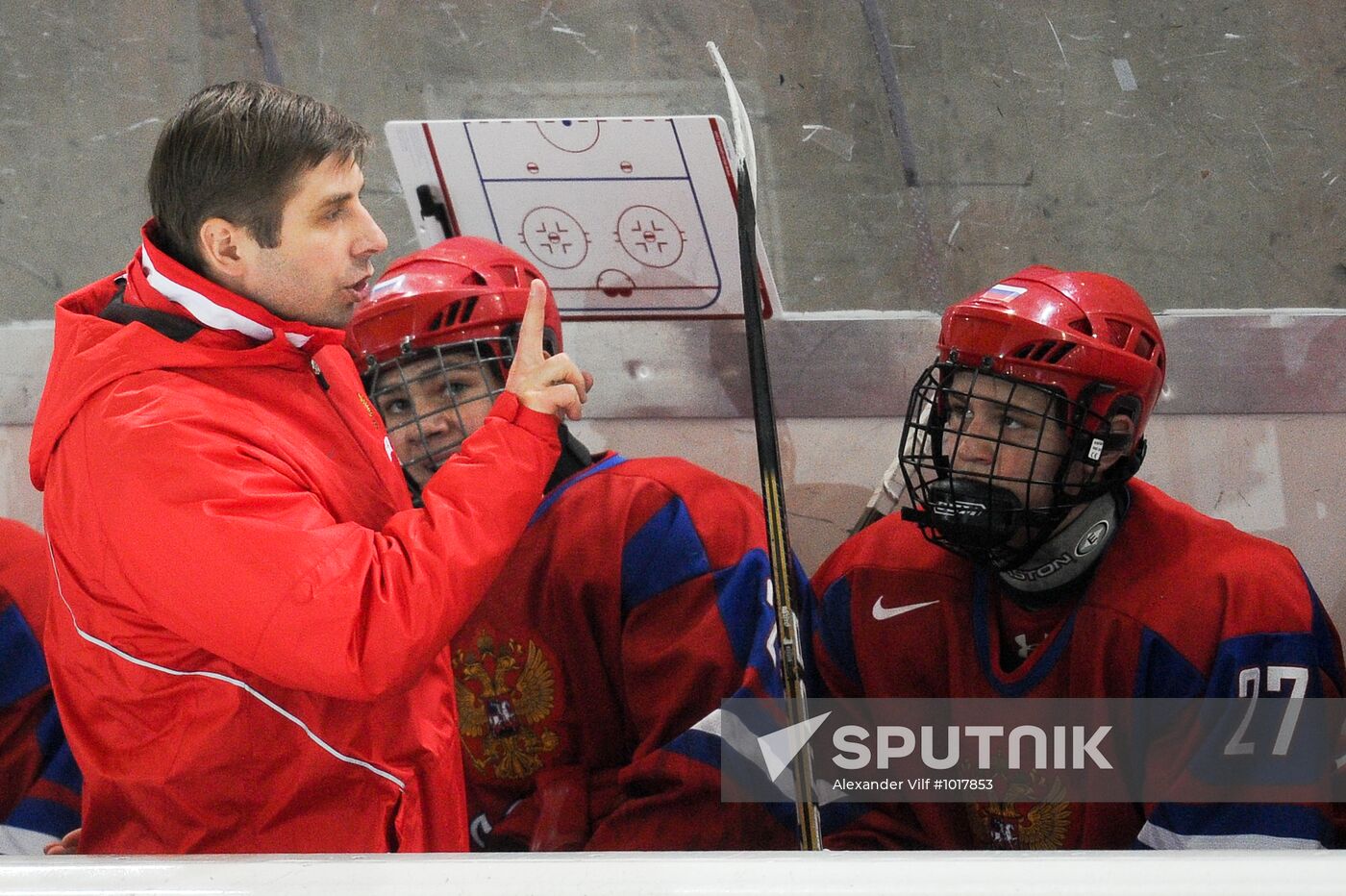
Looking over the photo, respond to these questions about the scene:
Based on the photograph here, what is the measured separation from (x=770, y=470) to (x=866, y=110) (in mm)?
1071

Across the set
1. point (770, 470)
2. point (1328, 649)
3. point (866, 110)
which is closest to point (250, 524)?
point (770, 470)

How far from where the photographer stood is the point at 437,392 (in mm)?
1985

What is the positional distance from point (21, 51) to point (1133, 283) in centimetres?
205

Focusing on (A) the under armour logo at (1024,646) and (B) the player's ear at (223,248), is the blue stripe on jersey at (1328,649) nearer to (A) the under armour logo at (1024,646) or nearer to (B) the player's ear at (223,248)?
(A) the under armour logo at (1024,646)

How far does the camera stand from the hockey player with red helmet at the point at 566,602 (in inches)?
75.4

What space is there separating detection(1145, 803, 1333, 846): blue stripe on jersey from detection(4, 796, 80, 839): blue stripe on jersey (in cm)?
157

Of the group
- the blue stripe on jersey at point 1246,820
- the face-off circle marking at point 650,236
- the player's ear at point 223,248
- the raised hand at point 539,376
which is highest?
the player's ear at point 223,248

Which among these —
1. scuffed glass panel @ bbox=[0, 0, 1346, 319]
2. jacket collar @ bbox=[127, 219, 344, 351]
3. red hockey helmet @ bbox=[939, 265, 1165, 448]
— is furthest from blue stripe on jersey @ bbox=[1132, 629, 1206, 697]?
jacket collar @ bbox=[127, 219, 344, 351]

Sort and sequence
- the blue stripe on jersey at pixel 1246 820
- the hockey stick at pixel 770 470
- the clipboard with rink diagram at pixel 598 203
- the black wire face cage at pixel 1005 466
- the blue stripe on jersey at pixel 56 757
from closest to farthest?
the hockey stick at pixel 770 470 → the blue stripe on jersey at pixel 1246 820 → the black wire face cage at pixel 1005 466 → the blue stripe on jersey at pixel 56 757 → the clipboard with rink diagram at pixel 598 203

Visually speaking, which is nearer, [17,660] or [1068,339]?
[1068,339]

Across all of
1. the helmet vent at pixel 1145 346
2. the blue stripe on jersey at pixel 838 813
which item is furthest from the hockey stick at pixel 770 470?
the helmet vent at pixel 1145 346

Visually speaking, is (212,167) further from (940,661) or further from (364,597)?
(940,661)

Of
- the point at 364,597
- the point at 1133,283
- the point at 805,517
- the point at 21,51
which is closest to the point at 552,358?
the point at 364,597

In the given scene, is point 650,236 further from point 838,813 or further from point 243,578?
point 243,578
